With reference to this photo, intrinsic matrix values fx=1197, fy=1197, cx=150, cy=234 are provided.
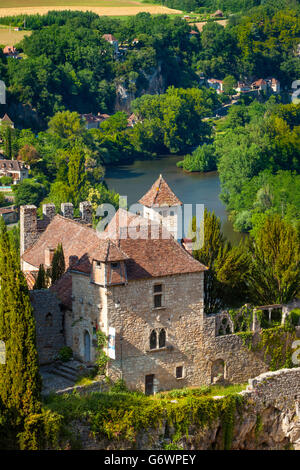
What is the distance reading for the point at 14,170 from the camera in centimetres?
12562

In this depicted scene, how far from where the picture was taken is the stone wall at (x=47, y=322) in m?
53.2

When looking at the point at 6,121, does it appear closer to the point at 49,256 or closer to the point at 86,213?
the point at 86,213

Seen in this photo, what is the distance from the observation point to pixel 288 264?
58.3m

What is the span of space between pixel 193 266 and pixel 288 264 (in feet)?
21.9

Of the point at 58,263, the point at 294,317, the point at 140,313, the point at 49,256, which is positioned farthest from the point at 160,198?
the point at 294,317

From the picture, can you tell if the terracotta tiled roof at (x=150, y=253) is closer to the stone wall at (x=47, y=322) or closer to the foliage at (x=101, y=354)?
the foliage at (x=101, y=354)

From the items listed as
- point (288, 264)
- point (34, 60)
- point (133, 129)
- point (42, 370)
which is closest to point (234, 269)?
point (288, 264)

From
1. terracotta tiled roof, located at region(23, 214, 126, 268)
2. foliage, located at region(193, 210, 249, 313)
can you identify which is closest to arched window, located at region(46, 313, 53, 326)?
terracotta tiled roof, located at region(23, 214, 126, 268)

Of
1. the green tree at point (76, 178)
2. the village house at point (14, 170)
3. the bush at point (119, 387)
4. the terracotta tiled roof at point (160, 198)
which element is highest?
the terracotta tiled roof at point (160, 198)

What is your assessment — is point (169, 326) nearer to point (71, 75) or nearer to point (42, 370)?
point (42, 370)

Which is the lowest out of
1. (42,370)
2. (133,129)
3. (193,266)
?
(133,129)

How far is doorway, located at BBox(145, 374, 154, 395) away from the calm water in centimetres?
5779

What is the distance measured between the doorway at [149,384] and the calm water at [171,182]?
57789 mm

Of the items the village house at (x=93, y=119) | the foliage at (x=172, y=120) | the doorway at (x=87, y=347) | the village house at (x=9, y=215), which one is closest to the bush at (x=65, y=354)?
the doorway at (x=87, y=347)
